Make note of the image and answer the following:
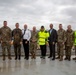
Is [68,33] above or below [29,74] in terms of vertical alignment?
above

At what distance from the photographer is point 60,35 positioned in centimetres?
1778

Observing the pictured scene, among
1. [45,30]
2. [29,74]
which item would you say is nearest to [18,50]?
[45,30]

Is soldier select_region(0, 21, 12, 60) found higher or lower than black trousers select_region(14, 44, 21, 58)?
higher

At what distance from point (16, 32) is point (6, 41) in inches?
28.5

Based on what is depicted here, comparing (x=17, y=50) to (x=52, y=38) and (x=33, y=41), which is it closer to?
(x=33, y=41)

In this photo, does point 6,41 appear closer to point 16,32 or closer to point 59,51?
point 16,32

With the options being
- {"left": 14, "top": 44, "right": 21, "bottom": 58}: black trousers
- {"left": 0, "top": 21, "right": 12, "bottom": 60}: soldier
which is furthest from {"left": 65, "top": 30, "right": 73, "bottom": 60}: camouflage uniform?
{"left": 0, "top": 21, "right": 12, "bottom": 60}: soldier

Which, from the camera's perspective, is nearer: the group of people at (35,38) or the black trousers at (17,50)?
the group of people at (35,38)

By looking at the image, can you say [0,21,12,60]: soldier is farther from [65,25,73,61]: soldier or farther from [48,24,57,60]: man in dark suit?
[65,25,73,61]: soldier

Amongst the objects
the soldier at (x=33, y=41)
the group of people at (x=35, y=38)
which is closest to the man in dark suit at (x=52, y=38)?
the group of people at (x=35, y=38)

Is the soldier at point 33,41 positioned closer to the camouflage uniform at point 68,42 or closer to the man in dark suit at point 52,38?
the man in dark suit at point 52,38

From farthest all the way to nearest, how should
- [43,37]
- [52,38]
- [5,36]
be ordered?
[43,37], [52,38], [5,36]

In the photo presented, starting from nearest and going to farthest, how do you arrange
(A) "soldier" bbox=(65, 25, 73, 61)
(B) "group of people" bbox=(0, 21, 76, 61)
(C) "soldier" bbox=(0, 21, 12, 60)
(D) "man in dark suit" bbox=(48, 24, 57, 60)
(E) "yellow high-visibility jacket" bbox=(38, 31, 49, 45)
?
(C) "soldier" bbox=(0, 21, 12, 60), (B) "group of people" bbox=(0, 21, 76, 61), (A) "soldier" bbox=(65, 25, 73, 61), (D) "man in dark suit" bbox=(48, 24, 57, 60), (E) "yellow high-visibility jacket" bbox=(38, 31, 49, 45)

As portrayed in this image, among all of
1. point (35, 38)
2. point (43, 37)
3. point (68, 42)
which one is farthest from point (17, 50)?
point (68, 42)
